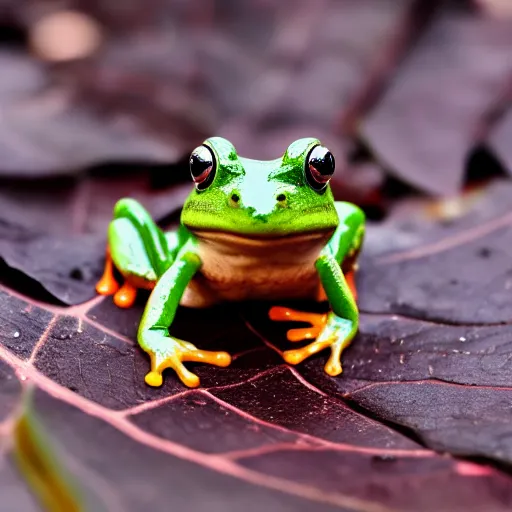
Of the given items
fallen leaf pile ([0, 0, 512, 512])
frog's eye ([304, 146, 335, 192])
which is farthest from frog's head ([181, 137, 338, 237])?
fallen leaf pile ([0, 0, 512, 512])

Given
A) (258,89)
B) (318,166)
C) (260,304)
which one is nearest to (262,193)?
(318,166)

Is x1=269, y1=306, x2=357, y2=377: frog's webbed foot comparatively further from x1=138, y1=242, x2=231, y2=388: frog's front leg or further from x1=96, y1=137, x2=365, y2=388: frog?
x1=138, y1=242, x2=231, y2=388: frog's front leg

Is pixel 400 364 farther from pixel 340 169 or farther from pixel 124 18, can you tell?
pixel 124 18

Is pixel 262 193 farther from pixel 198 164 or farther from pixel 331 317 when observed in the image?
pixel 331 317

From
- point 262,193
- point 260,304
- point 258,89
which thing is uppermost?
point 262,193

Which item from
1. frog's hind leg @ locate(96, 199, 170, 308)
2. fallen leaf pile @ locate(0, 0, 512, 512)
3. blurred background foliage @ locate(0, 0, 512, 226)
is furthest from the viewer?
blurred background foliage @ locate(0, 0, 512, 226)

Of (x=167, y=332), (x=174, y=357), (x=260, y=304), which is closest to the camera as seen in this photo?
→ (x=174, y=357)
